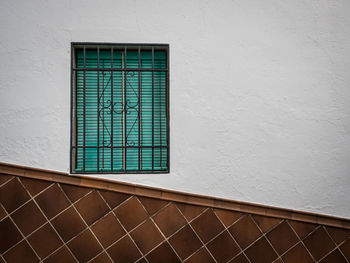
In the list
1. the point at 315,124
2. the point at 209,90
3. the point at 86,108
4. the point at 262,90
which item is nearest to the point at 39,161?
the point at 86,108

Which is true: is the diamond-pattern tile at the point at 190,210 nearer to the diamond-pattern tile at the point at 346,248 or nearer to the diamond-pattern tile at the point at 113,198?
the diamond-pattern tile at the point at 113,198

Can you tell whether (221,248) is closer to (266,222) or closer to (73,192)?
(266,222)

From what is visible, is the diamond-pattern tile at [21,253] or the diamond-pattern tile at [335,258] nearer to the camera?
the diamond-pattern tile at [21,253]

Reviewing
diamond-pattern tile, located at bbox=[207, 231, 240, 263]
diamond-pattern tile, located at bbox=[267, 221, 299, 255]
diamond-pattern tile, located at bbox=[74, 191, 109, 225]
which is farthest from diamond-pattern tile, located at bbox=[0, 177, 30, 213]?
diamond-pattern tile, located at bbox=[267, 221, 299, 255]

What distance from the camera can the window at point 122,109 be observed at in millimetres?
3244

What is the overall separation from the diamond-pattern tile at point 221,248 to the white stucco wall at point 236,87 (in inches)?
19.5

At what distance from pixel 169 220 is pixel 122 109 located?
4.48 feet

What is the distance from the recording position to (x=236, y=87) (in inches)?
125

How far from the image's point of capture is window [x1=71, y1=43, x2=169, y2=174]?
3244 millimetres

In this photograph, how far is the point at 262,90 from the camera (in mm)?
3178

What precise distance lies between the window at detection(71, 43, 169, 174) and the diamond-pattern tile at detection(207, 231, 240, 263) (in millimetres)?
973

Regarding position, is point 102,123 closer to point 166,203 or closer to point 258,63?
point 166,203

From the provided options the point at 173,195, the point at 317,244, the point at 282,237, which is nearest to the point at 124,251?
the point at 173,195

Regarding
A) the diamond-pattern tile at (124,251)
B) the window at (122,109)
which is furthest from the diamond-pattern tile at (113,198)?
the diamond-pattern tile at (124,251)
